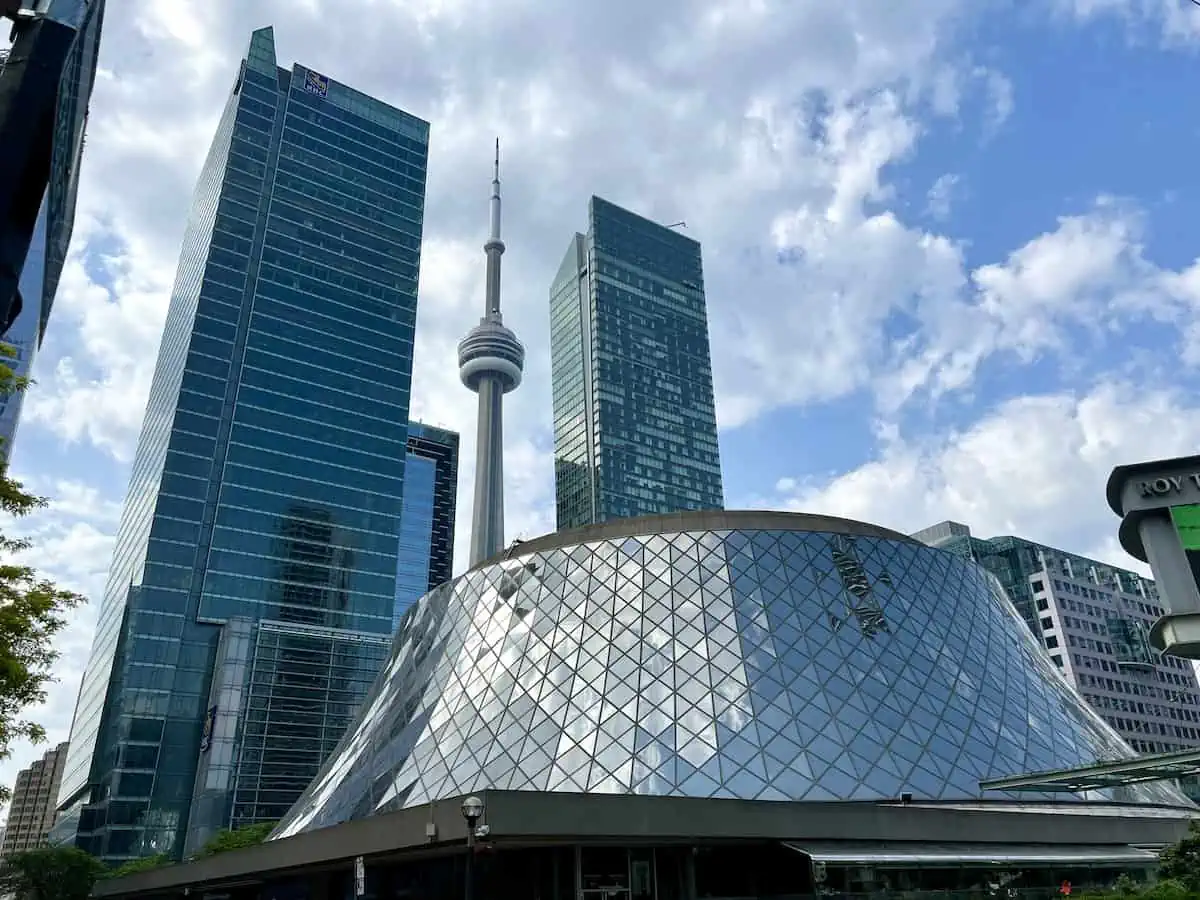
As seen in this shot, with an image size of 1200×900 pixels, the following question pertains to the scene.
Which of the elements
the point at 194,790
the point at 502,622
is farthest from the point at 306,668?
the point at 502,622

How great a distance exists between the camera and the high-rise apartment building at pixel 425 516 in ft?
520

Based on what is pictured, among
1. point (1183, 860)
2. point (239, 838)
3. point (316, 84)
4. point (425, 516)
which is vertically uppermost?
point (316, 84)

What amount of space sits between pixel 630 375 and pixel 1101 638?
83890mm

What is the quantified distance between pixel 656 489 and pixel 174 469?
8130 cm

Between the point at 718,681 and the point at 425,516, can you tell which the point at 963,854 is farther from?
the point at 425,516

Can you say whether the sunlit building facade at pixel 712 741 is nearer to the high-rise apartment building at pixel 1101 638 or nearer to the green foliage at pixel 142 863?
the green foliage at pixel 142 863

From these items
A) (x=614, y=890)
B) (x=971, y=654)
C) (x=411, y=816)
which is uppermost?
(x=971, y=654)

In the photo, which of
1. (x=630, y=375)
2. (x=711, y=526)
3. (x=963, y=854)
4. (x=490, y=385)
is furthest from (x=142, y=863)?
(x=630, y=375)

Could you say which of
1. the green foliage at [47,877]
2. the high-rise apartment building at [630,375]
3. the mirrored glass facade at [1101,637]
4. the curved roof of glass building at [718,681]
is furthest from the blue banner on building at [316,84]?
the mirrored glass facade at [1101,637]

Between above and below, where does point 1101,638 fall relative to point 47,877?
above

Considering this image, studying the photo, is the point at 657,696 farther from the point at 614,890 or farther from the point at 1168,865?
the point at 1168,865

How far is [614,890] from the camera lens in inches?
1011

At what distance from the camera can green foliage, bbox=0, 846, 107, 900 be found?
183 ft

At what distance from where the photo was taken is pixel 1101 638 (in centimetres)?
11125
